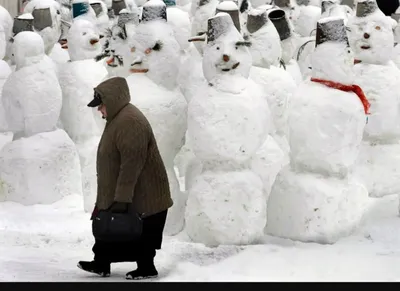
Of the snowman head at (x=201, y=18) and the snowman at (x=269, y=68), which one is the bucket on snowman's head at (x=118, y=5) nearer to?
the snowman head at (x=201, y=18)

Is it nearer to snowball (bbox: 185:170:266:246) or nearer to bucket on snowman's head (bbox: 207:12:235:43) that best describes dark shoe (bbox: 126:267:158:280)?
snowball (bbox: 185:170:266:246)

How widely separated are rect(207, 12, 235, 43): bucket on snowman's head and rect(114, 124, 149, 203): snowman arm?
60.2 inches

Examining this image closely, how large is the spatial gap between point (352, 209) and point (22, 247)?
8.67ft

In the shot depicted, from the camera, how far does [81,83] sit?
348 inches

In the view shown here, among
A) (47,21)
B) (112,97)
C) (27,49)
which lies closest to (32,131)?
(27,49)

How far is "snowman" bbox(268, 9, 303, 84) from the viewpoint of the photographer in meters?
8.74

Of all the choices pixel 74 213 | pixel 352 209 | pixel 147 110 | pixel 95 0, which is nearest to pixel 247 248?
pixel 352 209

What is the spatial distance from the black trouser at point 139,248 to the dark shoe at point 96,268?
0.17 ft

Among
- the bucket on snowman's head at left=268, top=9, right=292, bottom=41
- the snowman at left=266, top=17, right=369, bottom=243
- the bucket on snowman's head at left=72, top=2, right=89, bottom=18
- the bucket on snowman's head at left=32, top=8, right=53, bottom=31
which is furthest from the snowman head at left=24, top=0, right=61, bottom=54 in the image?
the snowman at left=266, top=17, right=369, bottom=243

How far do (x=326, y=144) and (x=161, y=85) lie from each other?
4.98ft

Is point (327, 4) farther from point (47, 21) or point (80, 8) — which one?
point (47, 21)
